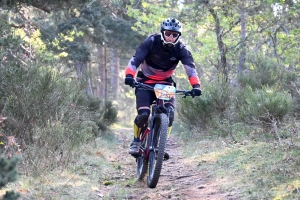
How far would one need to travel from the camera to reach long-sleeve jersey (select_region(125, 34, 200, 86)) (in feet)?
18.6

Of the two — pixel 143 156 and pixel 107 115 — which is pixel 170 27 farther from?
pixel 107 115

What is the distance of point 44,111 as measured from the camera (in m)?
6.16

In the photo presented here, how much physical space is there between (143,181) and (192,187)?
0.90m

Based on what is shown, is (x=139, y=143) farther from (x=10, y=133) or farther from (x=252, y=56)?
(x=252, y=56)

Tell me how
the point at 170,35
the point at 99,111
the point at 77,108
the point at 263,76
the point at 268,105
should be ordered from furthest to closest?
the point at 99,111 < the point at 263,76 < the point at 77,108 < the point at 268,105 < the point at 170,35

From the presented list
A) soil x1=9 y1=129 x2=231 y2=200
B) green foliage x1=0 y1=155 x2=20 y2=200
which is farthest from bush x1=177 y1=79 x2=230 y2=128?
green foliage x1=0 y1=155 x2=20 y2=200

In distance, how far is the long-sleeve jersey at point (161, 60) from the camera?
5680 mm

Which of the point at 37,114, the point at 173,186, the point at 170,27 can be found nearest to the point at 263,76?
the point at 170,27

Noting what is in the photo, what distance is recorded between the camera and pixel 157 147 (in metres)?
5.42

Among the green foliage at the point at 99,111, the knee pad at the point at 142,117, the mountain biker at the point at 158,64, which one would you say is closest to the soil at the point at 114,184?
the mountain biker at the point at 158,64

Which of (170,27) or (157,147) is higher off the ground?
(170,27)

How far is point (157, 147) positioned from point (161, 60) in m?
1.28

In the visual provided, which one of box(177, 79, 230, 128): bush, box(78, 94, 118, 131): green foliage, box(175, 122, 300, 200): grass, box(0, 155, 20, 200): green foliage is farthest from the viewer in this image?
box(78, 94, 118, 131): green foliage

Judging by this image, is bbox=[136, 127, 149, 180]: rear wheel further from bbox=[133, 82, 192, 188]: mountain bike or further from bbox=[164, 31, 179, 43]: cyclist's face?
bbox=[164, 31, 179, 43]: cyclist's face
